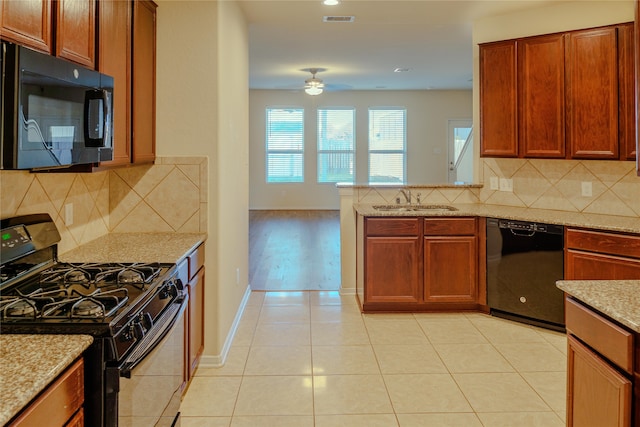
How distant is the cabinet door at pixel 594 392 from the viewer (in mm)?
1455

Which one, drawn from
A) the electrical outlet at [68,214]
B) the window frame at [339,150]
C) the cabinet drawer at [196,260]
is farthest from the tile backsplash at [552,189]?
the window frame at [339,150]

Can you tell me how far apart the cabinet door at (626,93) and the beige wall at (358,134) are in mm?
7413

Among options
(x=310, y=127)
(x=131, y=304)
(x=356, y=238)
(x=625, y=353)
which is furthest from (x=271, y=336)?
(x=310, y=127)

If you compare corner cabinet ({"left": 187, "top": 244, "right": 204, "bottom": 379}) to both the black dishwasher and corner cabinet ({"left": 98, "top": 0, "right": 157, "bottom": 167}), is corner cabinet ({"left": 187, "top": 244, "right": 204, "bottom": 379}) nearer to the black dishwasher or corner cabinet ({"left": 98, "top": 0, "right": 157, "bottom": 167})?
corner cabinet ({"left": 98, "top": 0, "right": 157, "bottom": 167})

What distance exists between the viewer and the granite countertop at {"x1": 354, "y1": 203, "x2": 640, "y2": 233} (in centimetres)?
331

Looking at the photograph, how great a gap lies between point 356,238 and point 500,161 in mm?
1453

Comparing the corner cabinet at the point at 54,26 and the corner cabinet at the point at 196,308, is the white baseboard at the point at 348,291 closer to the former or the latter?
the corner cabinet at the point at 196,308

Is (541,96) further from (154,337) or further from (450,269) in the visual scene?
(154,337)

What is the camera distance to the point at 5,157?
1.41 m

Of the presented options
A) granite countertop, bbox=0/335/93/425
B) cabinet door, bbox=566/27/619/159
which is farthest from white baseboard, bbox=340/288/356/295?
granite countertop, bbox=0/335/93/425

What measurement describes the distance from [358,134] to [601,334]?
9564 mm

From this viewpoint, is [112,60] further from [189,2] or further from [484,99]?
[484,99]

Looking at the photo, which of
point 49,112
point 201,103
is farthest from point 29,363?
point 201,103

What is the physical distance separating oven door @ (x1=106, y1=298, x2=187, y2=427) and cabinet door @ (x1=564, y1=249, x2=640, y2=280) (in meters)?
2.66
